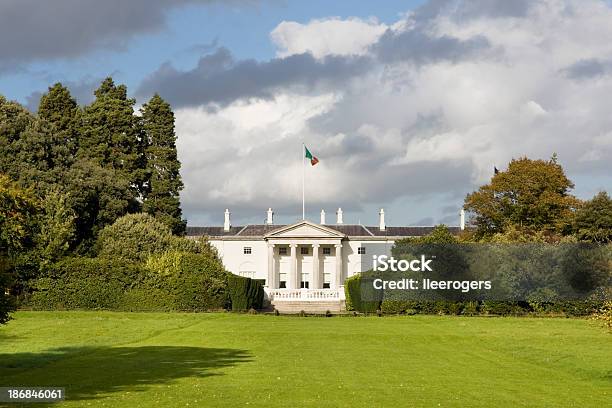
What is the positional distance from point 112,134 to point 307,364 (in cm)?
4735

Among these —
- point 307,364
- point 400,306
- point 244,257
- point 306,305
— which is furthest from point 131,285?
point 244,257

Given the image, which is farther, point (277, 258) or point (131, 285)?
point (277, 258)

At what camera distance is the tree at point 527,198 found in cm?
7206

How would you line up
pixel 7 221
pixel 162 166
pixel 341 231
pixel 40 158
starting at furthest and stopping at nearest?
pixel 341 231
pixel 162 166
pixel 40 158
pixel 7 221

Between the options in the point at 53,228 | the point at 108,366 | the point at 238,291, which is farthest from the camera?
the point at 238,291

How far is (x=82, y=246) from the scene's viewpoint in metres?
62.1

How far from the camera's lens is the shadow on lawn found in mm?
19188

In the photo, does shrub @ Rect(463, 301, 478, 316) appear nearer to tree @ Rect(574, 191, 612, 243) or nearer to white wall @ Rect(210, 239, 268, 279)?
tree @ Rect(574, 191, 612, 243)

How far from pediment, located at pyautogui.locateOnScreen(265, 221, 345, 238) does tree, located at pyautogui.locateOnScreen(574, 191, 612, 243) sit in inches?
1480

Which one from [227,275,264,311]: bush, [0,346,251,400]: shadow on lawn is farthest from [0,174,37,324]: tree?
[227,275,264,311]: bush

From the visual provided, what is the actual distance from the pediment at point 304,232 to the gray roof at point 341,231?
4.21 meters

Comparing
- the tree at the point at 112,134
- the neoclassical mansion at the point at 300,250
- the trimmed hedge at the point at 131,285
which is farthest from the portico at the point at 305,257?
the trimmed hedge at the point at 131,285

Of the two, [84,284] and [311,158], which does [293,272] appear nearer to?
[311,158]

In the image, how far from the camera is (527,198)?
7281cm
